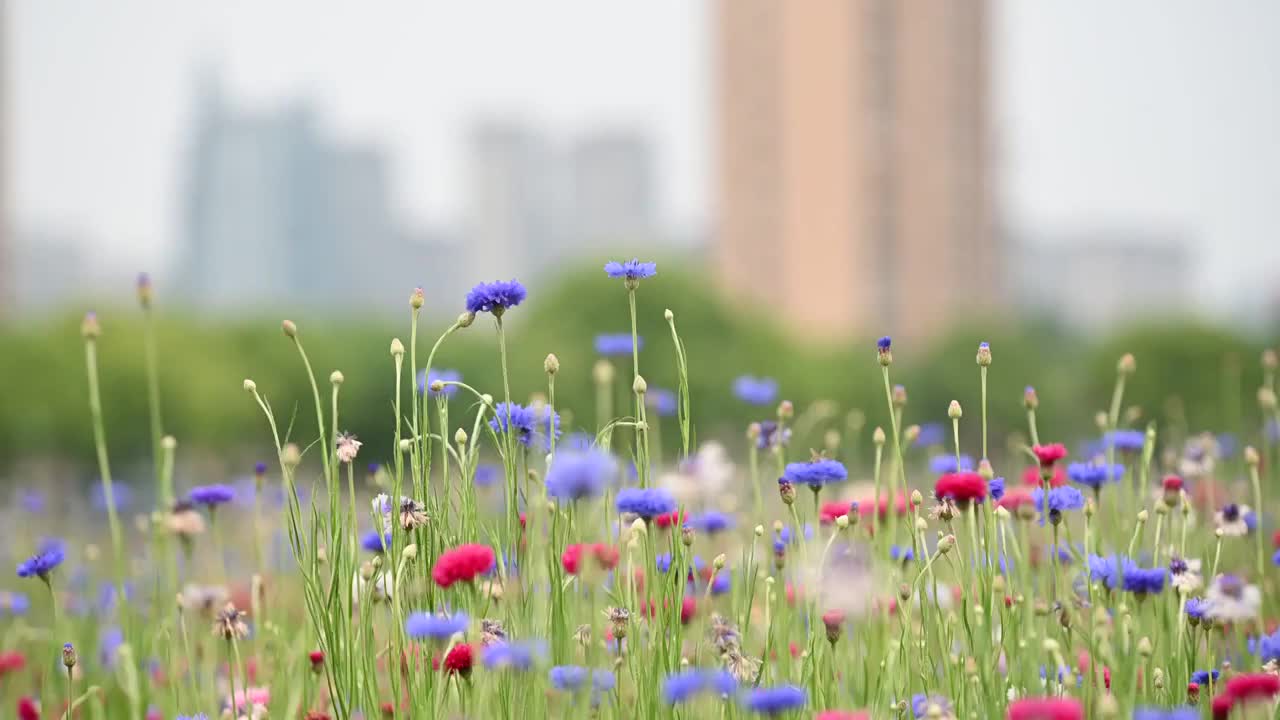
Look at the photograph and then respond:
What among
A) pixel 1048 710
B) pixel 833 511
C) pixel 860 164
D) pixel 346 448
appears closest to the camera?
pixel 1048 710

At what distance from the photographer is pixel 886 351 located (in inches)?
108

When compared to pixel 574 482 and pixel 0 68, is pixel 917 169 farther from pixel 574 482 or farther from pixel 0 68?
pixel 574 482

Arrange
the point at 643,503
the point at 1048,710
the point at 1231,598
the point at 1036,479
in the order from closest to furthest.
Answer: the point at 1048,710 → the point at 643,503 → the point at 1231,598 → the point at 1036,479

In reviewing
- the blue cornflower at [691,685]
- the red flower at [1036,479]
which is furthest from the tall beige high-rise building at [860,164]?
the blue cornflower at [691,685]

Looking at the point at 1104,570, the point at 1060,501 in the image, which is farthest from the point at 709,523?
the point at 1104,570

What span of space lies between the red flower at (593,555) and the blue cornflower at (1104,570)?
1.06m

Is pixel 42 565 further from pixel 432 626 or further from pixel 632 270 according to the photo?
pixel 632 270

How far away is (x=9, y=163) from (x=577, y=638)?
8006 centimetres

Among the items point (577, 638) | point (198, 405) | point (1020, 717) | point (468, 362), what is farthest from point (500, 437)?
point (468, 362)

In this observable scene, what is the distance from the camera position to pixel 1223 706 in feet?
7.64

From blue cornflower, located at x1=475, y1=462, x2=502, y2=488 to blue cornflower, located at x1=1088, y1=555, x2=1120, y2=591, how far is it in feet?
6.44

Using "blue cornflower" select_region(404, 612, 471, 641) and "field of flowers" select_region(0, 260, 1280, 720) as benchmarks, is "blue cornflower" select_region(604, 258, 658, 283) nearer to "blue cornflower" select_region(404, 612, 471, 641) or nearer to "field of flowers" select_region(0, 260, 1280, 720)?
"field of flowers" select_region(0, 260, 1280, 720)

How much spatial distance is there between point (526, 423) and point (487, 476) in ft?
4.90

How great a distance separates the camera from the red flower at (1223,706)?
2289 mm
